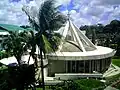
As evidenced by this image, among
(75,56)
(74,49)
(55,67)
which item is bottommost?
(55,67)

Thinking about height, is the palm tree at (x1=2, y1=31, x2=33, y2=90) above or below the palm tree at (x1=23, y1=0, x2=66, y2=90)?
below

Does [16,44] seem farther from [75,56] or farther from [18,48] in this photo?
[75,56]

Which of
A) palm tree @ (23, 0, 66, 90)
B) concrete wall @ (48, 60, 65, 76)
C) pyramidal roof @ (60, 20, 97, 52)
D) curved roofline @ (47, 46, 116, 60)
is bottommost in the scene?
concrete wall @ (48, 60, 65, 76)

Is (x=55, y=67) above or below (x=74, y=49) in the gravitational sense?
below

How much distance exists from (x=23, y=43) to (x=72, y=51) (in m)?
15.3

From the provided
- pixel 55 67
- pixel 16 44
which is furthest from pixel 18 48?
Result: pixel 55 67

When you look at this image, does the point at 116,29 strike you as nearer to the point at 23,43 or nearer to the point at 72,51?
the point at 72,51

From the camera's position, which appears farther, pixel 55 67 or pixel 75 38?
pixel 75 38

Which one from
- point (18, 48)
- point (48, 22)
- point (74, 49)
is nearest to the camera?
point (48, 22)

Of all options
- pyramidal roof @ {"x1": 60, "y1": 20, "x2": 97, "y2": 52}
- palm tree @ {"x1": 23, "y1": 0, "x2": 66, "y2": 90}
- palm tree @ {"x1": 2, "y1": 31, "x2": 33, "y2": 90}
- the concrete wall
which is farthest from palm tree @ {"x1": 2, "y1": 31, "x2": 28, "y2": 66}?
pyramidal roof @ {"x1": 60, "y1": 20, "x2": 97, "y2": 52}

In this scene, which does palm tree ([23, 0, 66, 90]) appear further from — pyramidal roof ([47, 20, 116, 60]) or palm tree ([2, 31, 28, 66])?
pyramidal roof ([47, 20, 116, 60])

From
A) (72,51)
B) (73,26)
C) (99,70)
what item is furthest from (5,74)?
(73,26)

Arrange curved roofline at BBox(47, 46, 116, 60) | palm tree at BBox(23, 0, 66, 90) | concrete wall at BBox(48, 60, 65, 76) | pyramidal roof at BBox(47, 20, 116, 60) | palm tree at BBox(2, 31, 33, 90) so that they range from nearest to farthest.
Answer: palm tree at BBox(23, 0, 66, 90)
palm tree at BBox(2, 31, 33, 90)
curved roofline at BBox(47, 46, 116, 60)
pyramidal roof at BBox(47, 20, 116, 60)
concrete wall at BBox(48, 60, 65, 76)

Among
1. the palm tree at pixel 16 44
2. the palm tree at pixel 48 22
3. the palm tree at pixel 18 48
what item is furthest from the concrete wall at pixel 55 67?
the palm tree at pixel 48 22
